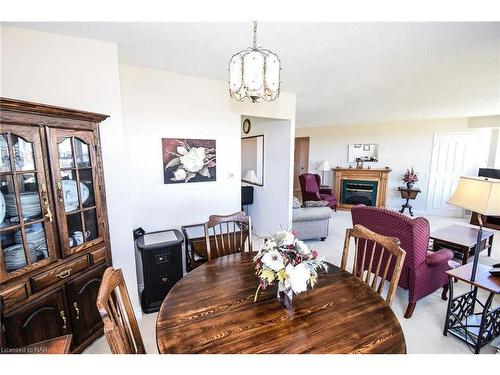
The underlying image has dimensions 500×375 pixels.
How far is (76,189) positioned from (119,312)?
3.64 ft

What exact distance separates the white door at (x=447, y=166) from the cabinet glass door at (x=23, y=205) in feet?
24.7

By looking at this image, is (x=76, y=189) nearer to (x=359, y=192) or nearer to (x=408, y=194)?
(x=359, y=192)

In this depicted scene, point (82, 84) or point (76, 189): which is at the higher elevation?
point (82, 84)

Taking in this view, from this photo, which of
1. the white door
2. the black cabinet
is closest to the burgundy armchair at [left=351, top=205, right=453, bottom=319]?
the black cabinet

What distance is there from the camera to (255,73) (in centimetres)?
129

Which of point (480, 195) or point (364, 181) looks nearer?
point (480, 195)

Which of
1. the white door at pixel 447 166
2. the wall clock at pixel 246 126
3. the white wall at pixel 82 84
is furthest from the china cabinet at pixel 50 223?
the white door at pixel 447 166

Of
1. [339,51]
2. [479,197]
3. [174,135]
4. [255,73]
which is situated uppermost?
[339,51]

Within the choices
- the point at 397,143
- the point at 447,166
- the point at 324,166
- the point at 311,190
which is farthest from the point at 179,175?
the point at 447,166

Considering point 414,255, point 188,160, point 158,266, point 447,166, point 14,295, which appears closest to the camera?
point 14,295

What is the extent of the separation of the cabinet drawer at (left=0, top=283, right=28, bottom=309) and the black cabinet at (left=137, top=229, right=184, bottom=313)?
0.90 meters

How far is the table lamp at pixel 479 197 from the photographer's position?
70.7 inches

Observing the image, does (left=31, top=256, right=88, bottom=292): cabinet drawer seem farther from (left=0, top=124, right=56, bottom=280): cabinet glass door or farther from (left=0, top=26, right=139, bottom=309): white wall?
(left=0, top=26, right=139, bottom=309): white wall
